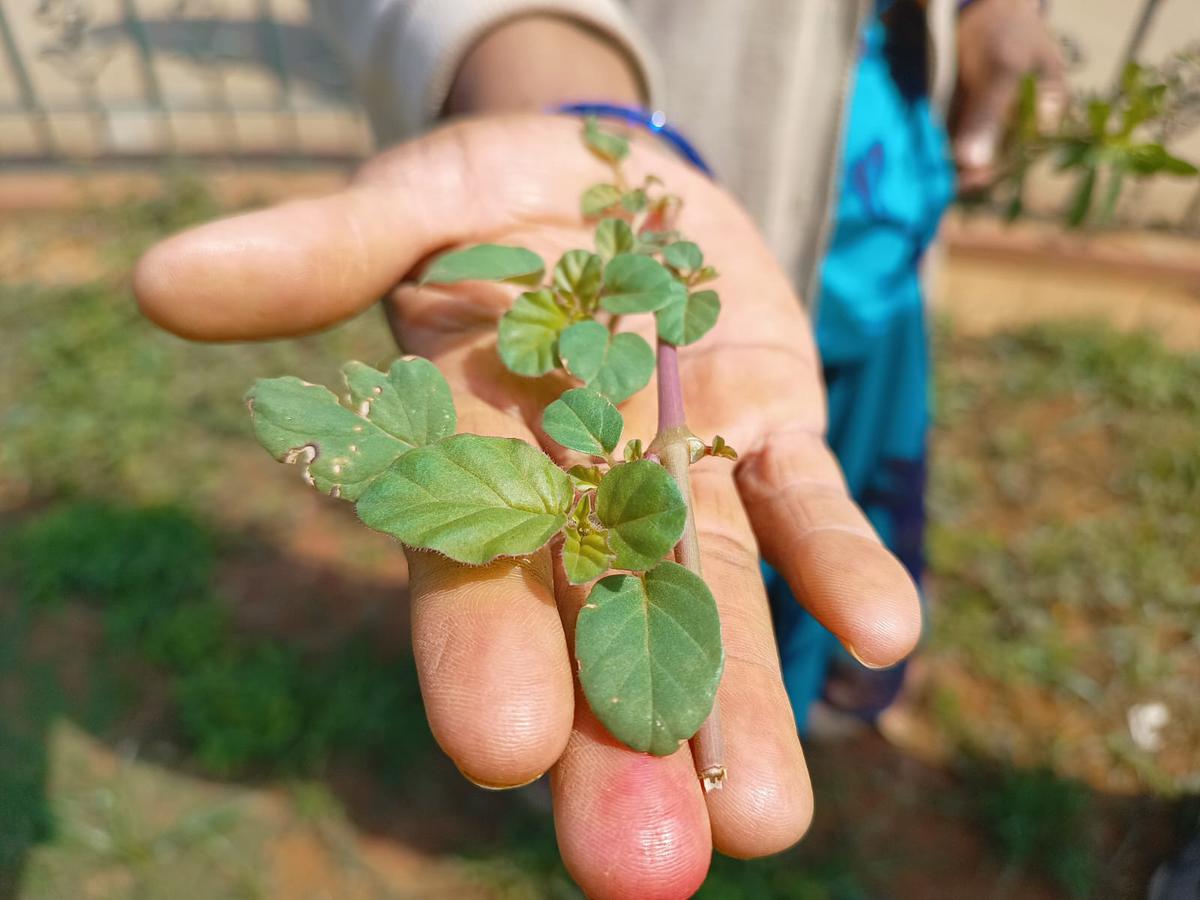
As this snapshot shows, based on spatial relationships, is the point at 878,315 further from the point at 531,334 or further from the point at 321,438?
the point at 321,438

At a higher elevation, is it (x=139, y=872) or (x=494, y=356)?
(x=494, y=356)

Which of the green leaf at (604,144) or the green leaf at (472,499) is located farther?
the green leaf at (604,144)

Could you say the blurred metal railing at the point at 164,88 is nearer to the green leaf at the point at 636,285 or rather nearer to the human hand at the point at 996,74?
the human hand at the point at 996,74

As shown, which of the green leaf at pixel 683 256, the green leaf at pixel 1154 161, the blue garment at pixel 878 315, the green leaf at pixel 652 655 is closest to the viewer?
the green leaf at pixel 652 655

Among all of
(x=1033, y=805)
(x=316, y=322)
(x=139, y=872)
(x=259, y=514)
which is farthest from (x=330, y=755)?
(x=1033, y=805)

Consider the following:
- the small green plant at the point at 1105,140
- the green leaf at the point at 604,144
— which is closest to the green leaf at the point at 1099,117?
the small green plant at the point at 1105,140

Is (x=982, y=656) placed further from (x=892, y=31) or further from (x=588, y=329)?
Answer: (x=588, y=329)

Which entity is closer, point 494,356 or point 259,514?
point 494,356

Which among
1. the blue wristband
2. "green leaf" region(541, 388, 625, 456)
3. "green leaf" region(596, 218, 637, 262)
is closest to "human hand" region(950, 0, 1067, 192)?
the blue wristband
